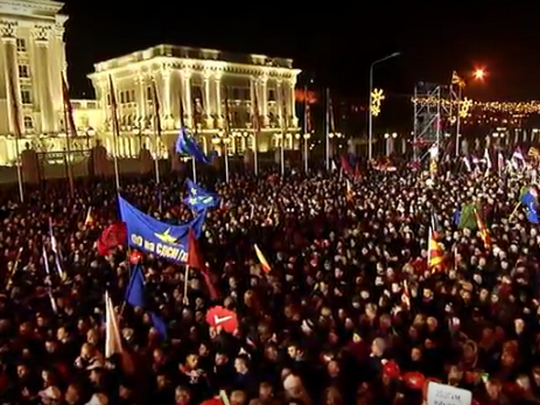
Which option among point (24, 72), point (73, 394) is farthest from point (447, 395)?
point (24, 72)

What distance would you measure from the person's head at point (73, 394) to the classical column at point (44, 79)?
5111cm

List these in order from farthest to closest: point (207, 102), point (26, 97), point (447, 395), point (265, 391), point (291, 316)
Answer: point (207, 102) < point (26, 97) < point (291, 316) < point (265, 391) < point (447, 395)

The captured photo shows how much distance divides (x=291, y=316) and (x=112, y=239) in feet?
17.0

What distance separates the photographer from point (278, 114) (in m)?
Answer: 73.4

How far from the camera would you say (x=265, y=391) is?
18.8 ft

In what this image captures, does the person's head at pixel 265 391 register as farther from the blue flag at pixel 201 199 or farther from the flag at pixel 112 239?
the blue flag at pixel 201 199

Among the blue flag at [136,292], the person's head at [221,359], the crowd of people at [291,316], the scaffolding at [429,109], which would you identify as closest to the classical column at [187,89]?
the scaffolding at [429,109]

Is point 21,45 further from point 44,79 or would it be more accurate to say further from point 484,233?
point 484,233

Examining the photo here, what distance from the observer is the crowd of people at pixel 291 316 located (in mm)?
6273

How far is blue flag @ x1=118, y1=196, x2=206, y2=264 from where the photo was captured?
9.53 metres

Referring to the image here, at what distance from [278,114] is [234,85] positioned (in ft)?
21.9

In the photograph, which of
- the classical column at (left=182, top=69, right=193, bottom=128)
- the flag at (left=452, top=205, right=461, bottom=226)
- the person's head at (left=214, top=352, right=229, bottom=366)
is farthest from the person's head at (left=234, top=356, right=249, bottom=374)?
the classical column at (left=182, top=69, right=193, bottom=128)

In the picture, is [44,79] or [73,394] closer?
[73,394]

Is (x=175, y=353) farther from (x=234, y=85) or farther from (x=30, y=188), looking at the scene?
(x=234, y=85)
